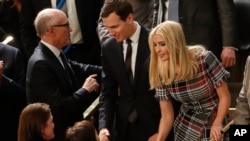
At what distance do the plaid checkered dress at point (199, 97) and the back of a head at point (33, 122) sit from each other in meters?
0.65

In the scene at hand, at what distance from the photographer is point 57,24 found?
3.76 m

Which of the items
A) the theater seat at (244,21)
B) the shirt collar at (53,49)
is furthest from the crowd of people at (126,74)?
the theater seat at (244,21)

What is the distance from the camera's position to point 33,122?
10.5 feet

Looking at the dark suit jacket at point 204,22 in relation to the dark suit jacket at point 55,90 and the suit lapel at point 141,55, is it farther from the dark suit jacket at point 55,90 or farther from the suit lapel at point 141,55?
the dark suit jacket at point 55,90

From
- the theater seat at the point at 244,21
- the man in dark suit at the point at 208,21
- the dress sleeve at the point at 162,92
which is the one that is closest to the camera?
the dress sleeve at the point at 162,92

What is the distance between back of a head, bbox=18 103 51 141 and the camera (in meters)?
3.18

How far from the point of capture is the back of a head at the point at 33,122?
3180mm

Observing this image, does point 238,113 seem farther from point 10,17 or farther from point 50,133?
point 10,17

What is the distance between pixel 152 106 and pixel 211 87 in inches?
18.0

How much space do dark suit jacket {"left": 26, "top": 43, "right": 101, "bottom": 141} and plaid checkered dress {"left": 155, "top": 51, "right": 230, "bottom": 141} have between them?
65 cm

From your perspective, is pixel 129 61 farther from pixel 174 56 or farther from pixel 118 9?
pixel 174 56

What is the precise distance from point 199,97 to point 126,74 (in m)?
0.52

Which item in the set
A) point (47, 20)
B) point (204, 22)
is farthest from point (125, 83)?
point (204, 22)

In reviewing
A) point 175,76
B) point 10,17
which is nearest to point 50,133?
point 175,76
